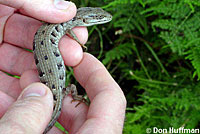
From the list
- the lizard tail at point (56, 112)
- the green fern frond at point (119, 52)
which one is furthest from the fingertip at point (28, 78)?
the green fern frond at point (119, 52)

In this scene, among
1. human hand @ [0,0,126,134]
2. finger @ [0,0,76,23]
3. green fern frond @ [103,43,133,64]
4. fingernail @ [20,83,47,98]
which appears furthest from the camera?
green fern frond @ [103,43,133,64]

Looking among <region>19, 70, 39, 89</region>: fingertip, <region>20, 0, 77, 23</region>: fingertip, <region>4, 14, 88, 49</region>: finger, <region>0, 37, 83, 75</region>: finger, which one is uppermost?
<region>20, 0, 77, 23</region>: fingertip

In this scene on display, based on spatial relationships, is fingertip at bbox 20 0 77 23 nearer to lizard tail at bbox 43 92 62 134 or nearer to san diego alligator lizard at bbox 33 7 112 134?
san diego alligator lizard at bbox 33 7 112 134

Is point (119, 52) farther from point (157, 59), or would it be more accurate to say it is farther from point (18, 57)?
point (18, 57)

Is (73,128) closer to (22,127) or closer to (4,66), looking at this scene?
(22,127)

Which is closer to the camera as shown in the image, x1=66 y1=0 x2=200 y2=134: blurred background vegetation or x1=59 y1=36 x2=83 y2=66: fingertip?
x1=59 y1=36 x2=83 y2=66: fingertip

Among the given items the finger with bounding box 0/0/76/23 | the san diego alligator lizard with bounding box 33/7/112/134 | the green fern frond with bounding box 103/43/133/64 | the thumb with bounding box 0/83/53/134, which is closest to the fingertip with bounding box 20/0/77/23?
the finger with bounding box 0/0/76/23

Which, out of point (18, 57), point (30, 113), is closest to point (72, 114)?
point (30, 113)
